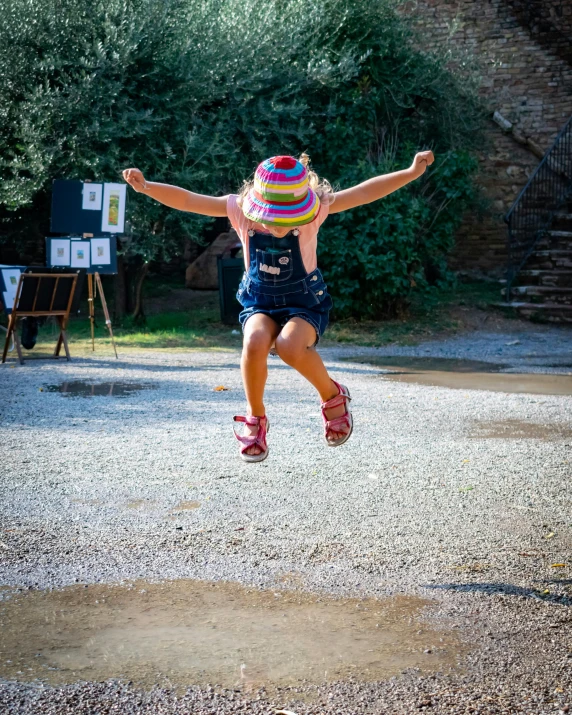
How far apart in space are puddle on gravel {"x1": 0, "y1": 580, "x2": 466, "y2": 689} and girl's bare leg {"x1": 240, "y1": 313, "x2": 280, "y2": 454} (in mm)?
1056

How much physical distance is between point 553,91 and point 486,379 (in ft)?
33.8

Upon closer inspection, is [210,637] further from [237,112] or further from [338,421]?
[237,112]

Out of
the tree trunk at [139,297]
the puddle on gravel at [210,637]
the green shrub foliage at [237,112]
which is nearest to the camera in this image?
the puddle on gravel at [210,637]

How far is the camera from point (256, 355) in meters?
4.58

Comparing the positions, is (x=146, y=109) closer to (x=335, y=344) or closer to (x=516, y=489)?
(x=335, y=344)

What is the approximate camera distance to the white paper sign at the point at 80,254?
12.4 metres

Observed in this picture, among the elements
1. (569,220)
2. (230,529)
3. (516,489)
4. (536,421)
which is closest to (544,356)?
(536,421)

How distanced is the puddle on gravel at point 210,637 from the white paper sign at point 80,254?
8.90 m

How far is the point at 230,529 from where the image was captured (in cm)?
478

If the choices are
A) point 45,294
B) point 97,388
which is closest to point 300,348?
point 97,388

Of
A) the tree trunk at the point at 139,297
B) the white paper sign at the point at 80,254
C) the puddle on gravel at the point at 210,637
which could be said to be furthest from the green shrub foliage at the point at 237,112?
the puddle on gravel at the point at 210,637

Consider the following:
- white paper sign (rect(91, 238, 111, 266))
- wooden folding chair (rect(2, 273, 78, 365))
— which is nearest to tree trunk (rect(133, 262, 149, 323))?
white paper sign (rect(91, 238, 111, 266))

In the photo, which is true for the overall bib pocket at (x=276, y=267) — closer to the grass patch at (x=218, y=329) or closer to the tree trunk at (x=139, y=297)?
the grass patch at (x=218, y=329)

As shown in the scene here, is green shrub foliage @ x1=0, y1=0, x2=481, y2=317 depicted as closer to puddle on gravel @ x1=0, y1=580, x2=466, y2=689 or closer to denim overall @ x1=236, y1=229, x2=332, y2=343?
denim overall @ x1=236, y1=229, x2=332, y2=343
